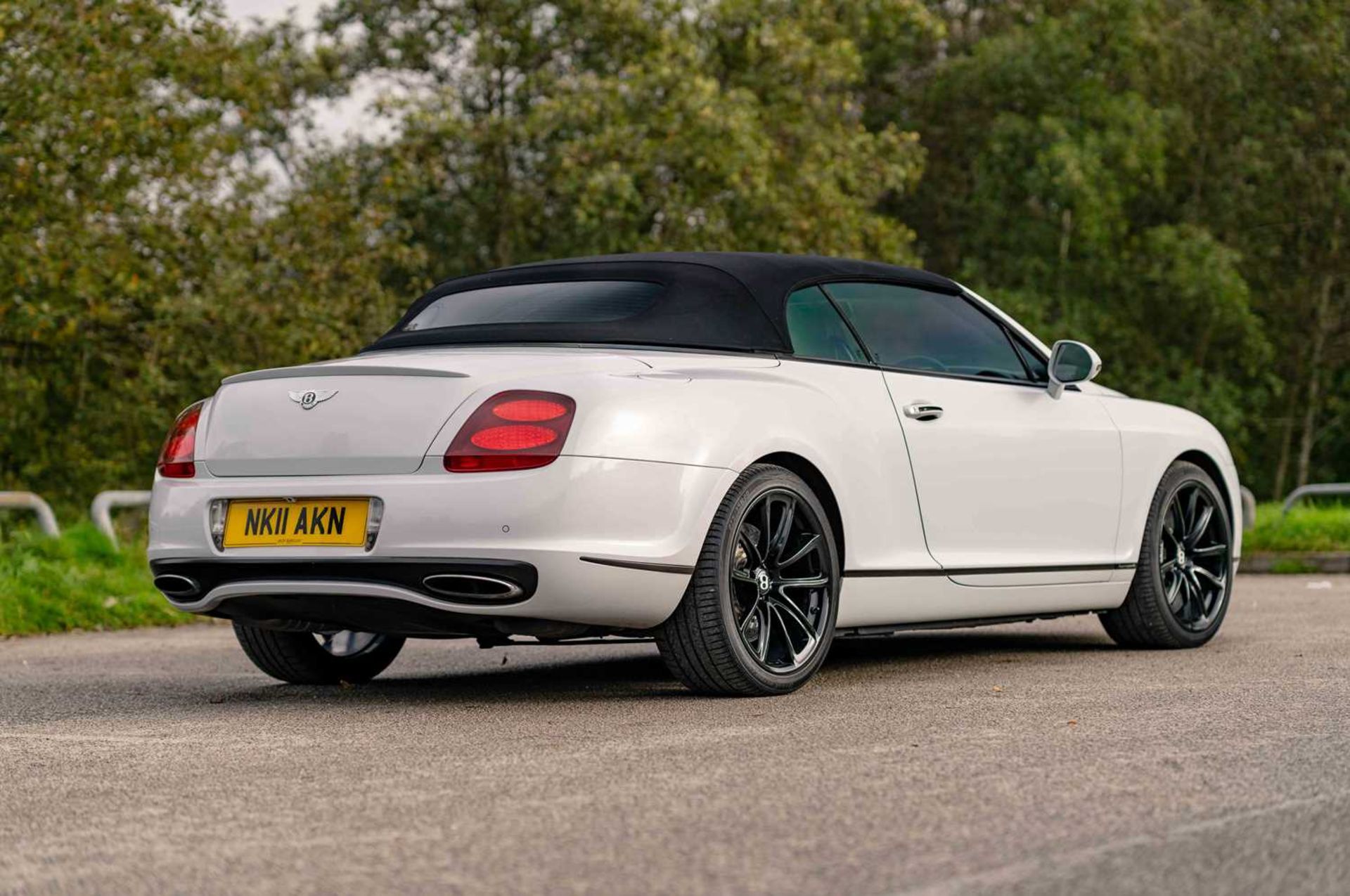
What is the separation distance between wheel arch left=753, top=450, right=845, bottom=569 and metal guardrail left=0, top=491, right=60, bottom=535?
7.08 m

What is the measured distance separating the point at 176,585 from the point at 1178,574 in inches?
166

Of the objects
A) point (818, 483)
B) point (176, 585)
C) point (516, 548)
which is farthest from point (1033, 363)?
point (176, 585)

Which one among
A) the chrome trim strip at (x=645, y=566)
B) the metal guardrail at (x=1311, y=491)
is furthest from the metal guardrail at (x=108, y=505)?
the metal guardrail at (x=1311, y=491)

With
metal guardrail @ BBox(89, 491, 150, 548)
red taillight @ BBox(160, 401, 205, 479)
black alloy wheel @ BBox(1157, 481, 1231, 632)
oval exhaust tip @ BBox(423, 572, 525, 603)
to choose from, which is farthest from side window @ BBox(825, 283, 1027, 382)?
metal guardrail @ BBox(89, 491, 150, 548)

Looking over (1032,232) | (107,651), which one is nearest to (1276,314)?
(1032,232)

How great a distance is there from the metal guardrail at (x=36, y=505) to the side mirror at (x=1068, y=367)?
7047 millimetres

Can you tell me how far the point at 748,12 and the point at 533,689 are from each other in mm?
23525

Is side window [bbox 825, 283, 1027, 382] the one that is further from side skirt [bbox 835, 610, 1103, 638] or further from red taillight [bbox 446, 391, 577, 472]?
red taillight [bbox 446, 391, 577, 472]

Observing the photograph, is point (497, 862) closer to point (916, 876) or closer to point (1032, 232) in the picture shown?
point (916, 876)

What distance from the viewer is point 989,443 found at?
7.20 meters

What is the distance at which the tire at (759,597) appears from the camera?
603 centimetres

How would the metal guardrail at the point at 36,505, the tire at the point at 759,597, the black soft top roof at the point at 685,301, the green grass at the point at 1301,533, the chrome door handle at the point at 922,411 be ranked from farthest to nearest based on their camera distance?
the green grass at the point at 1301,533, the metal guardrail at the point at 36,505, the chrome door handle at the point at 922,411, the black soft top roof at the point at 685,301, the tire at the point at 759,597

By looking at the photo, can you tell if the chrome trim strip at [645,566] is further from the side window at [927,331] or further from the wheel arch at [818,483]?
the side window at [927,331]

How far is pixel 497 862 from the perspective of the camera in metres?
3.66
